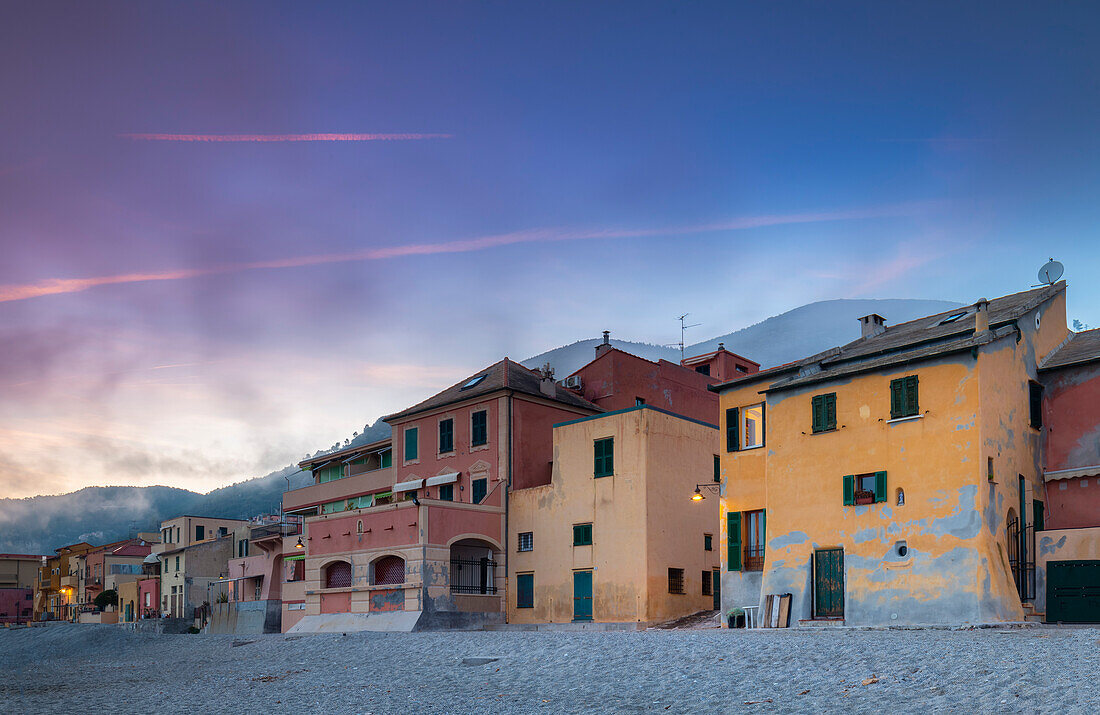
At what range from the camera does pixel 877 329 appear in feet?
116

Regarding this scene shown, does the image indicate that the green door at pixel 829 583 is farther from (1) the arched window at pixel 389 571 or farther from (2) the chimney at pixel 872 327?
(1) the arched window at pixel 389 571

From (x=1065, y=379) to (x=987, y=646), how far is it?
1356 centimetres

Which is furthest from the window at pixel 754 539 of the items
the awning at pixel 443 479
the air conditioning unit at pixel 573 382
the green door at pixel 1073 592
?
the air conditioning unit at pixel 573 382

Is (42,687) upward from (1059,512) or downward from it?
downward

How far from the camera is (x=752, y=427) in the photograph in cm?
3303

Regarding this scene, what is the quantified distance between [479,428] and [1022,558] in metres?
23.5

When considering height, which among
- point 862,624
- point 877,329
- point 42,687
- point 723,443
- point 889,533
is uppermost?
point 877,329

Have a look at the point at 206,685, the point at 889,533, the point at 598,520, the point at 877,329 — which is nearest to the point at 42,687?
the point at 206,685

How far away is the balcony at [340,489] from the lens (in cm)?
5084

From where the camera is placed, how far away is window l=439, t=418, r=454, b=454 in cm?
4553

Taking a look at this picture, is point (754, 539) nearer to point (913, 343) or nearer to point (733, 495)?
point (733, 495)

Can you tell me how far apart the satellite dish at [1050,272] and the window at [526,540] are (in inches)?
837

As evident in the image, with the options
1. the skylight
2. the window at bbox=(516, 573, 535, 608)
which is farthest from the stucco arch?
the skylight

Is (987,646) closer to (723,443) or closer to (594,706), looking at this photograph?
(594,706)
